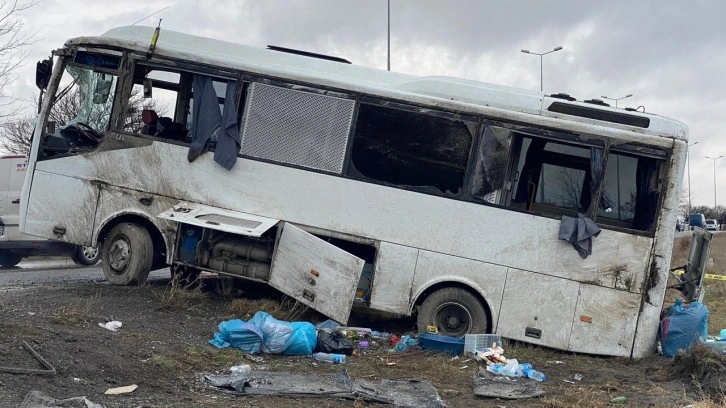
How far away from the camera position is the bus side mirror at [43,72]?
10977 millimetres

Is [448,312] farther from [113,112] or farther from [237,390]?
[113,112]

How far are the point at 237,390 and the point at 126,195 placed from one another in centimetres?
465

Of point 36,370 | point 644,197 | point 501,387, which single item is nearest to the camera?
point 36,370

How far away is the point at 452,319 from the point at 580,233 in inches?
71.5

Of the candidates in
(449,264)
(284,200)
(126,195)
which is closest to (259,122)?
(284,200)

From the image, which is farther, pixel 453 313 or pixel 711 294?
pixel 711 294

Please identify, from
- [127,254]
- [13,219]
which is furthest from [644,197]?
[13,219]

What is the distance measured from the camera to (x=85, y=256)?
1758cm

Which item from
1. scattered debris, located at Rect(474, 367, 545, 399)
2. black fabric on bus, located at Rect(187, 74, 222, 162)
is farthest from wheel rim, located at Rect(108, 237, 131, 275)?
scattered debris, located at Rect(474, 367, 545, 399)

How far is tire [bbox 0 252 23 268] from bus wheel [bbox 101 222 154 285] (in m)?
6.88

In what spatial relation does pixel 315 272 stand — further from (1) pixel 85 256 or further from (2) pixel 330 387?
(1) pixel 85 256

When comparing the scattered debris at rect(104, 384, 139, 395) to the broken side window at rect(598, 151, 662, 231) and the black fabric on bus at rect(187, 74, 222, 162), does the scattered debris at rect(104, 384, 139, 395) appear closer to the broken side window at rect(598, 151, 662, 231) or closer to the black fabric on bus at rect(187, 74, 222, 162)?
the black fabric on bus at rect(187, 74, 222, 162)

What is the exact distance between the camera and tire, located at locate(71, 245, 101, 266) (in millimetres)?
17391

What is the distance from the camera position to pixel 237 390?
6.71 meters
